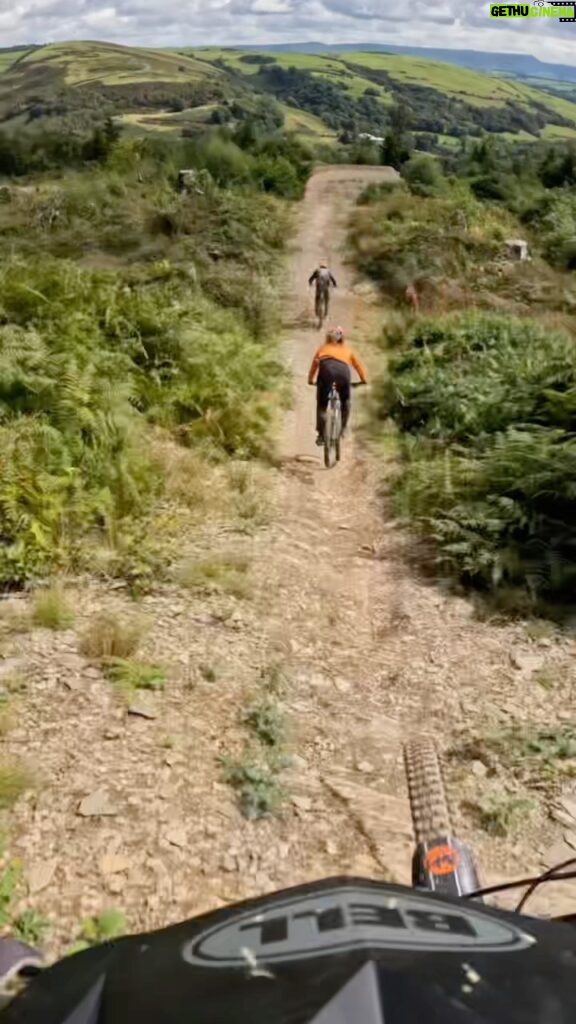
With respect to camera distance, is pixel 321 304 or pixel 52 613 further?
pixel 321 304

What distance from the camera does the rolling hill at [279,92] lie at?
299ft

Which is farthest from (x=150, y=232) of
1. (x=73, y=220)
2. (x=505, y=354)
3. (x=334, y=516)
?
(x=334, y=516)

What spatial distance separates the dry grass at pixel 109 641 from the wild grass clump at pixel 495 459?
2.99 metres

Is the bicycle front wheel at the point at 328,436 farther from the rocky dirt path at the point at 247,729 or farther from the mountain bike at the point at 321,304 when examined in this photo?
the mountain bike at the point at 321,304

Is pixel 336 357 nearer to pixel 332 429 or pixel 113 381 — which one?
pixel 332 429

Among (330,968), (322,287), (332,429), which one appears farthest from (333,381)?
(330,968)

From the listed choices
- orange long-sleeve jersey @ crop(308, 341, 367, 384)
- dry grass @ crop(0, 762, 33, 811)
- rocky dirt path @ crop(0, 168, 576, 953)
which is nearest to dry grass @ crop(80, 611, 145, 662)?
rocky dirt path @ crop(0, 168, 576, 953)

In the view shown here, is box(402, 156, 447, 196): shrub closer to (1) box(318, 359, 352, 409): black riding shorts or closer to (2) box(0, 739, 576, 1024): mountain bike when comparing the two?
(1) box(318, 359, 352, 409): black riding shorts

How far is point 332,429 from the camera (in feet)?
34.6

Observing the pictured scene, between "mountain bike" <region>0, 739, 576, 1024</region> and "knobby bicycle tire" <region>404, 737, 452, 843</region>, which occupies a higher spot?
"mountain bike" <region>0, 739, 576, 1024</region>

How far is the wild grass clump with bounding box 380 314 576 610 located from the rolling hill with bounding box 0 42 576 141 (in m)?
56.3

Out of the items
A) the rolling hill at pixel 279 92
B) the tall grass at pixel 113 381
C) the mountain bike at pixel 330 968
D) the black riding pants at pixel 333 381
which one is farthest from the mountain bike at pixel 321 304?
the rolling hill at pixel 279 92

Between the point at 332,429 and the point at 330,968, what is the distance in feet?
29.1

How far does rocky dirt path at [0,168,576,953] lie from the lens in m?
4.61
